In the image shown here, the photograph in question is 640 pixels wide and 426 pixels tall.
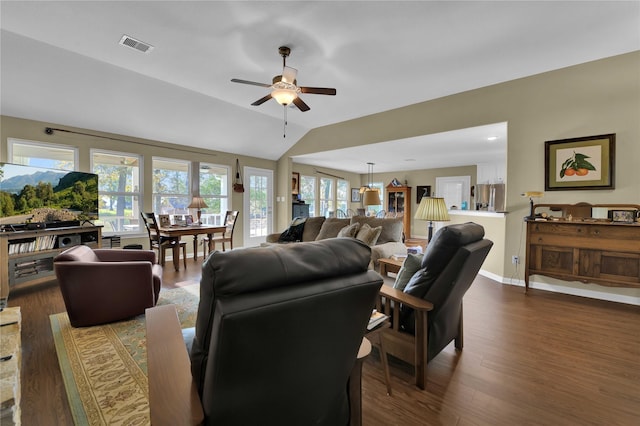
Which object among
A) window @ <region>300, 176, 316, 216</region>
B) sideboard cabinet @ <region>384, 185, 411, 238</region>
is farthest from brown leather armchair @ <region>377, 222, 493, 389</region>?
sideboard cabinet @ <region>384, 185, 411, 238</region>

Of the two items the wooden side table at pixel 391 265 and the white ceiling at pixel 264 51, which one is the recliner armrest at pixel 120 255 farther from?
the wooden side table at pixel 391 265

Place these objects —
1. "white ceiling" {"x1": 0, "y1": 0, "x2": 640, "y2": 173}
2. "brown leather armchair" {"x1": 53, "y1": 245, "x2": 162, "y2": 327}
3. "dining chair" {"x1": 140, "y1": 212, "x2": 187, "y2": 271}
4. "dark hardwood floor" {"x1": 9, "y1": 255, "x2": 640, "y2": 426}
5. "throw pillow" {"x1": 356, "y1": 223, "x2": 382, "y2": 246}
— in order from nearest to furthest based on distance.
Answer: "dark hardwood floor" {"x1": 9, "y1": 255, "x2": 640, "y2": 426}, "brown leather armchair" {"x1": 53, "y1": 245, "x2": 162, "y2": 327}, "white ceiling" {"x1": 0, "y1": 0, "x2": 640, "y2": 173}, "throw pillow" {"x1": 356, "y1": 223, "x2": 382, "y2": 246}, "dining chair" {"x1": 140, "y1": 212, "x2": 187, "y2": 271}

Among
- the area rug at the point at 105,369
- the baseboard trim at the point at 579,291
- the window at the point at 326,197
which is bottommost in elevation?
the area rug at the point at 105,369

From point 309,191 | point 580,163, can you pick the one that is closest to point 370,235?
point 580,163

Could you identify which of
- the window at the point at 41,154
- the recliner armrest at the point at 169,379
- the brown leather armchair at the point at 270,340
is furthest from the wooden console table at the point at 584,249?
the window at the point at 41,154

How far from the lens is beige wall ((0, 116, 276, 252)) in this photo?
157 inches

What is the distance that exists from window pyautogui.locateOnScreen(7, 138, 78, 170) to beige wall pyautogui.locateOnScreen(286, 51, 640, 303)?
18.6 ft

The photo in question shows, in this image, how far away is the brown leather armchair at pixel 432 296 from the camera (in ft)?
5.48

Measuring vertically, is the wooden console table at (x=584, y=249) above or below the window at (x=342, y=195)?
below

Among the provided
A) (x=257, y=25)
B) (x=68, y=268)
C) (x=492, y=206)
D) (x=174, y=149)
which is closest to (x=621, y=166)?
(x=492, y=206)

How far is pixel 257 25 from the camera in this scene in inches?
107

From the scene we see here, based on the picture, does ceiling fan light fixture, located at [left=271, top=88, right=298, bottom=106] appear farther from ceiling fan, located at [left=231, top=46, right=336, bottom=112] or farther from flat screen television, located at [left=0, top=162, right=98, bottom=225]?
flat screen television, located at [left=0, top=162, right=98, bottom=225]

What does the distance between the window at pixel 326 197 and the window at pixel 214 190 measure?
3.47 metres

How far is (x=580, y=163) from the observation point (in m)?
3.47
